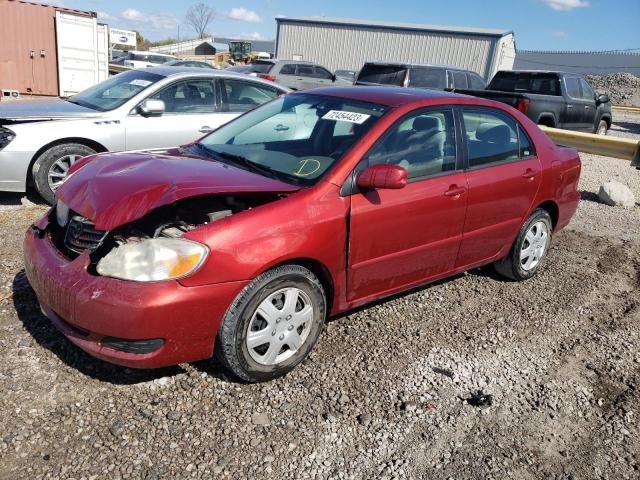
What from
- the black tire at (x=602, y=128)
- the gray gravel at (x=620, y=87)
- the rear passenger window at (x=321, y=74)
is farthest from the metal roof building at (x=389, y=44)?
the black tire at (x=602, y=128)

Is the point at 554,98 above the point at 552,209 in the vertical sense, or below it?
above

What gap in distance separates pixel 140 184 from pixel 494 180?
2565 millimetres

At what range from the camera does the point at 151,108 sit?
6.08 metres

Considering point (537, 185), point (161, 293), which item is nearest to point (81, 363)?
point (161, 293)

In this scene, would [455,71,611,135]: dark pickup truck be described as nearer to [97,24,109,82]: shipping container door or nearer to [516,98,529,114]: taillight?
[516,98,529,114]: taillight

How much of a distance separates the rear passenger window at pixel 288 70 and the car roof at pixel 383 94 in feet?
49.7

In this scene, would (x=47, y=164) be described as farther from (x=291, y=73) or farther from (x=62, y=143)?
(x=291, y=73)

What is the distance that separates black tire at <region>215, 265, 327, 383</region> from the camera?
9.34 ft

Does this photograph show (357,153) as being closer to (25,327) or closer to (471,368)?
(471,368)

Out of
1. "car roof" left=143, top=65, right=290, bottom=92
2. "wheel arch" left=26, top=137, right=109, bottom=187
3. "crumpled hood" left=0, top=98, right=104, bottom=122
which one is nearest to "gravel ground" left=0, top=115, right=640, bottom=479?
"wheel arch" left=26, top=137, right=109, bottom=187

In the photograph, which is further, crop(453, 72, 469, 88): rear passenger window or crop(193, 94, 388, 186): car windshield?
crop(453, 72, 469, 88): rear passenger window

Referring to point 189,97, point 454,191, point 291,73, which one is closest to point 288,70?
point 291,73

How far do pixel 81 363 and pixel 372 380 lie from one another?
1.69 m

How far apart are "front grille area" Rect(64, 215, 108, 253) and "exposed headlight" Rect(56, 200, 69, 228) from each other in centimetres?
15
